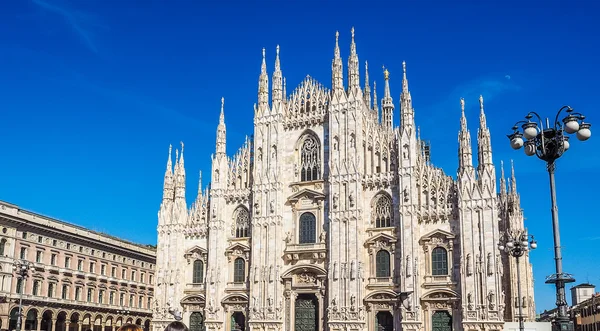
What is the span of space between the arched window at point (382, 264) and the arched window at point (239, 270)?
1037 centimetres

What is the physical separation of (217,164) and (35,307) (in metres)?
22.0

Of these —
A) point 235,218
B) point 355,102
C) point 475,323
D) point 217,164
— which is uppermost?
point 355,102

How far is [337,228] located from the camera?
45.5 metres

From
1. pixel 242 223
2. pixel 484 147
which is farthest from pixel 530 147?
pixel 242 223

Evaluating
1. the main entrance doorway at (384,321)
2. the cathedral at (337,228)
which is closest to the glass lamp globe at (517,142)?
the cathedral at (337,228)

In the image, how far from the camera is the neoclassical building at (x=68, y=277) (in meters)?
55.9

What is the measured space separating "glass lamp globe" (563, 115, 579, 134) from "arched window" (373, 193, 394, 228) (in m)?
28.5

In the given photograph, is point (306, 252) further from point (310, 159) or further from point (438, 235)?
point (438, 235)

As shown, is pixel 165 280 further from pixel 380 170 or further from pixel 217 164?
pixel 380 170

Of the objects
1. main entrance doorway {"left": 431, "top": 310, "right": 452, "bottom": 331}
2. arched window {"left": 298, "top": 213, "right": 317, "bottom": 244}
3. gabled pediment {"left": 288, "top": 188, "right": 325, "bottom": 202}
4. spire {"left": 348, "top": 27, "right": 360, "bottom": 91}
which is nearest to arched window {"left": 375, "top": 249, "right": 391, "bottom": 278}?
main entrance doorway {"left": 431, "top": 310, "right": 452, "bottom": 331}

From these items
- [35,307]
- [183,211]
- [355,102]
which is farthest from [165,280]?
[355,102]

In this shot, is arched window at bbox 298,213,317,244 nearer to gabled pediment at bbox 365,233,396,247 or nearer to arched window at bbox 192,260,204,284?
gabled pediment at bbox 365,233,396,247

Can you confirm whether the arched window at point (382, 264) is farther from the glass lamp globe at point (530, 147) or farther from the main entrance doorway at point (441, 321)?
the glass lamp globe at point (530, 147)

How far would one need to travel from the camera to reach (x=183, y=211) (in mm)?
52031
